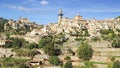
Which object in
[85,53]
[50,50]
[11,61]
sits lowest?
[11,61]

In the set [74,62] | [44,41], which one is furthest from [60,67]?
[44,41]

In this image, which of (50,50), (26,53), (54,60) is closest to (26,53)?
(26,53)

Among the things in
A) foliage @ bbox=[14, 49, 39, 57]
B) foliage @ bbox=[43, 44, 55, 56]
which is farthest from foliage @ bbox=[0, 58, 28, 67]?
foliage @ bbox=[43, 44, 55, 56]

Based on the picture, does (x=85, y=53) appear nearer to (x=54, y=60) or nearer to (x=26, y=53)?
(x=54, y=60)

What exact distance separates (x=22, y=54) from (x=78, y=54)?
4.88m

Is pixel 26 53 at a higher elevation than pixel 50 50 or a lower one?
lower

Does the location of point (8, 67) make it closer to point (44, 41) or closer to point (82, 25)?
point (44, 41)

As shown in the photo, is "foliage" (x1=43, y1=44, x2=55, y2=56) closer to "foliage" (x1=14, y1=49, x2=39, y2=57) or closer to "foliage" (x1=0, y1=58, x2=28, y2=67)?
"foliage" (x1=14, y1=49, x2=39, y2=57)

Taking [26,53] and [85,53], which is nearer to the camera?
[85,53]

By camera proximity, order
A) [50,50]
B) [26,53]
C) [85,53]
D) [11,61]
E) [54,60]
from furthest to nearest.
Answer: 1. [50,50]
2. [26,53]
3. [85,53]
4. [11,61]
5. [54,60]

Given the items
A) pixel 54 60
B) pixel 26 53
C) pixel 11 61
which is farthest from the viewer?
pixel 26 53

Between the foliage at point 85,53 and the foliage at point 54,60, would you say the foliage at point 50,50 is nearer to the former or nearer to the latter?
the foliage at point 54,60

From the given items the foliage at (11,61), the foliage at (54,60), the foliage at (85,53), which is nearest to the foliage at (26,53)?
the foliage at (11,61)

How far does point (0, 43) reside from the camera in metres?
33.8
